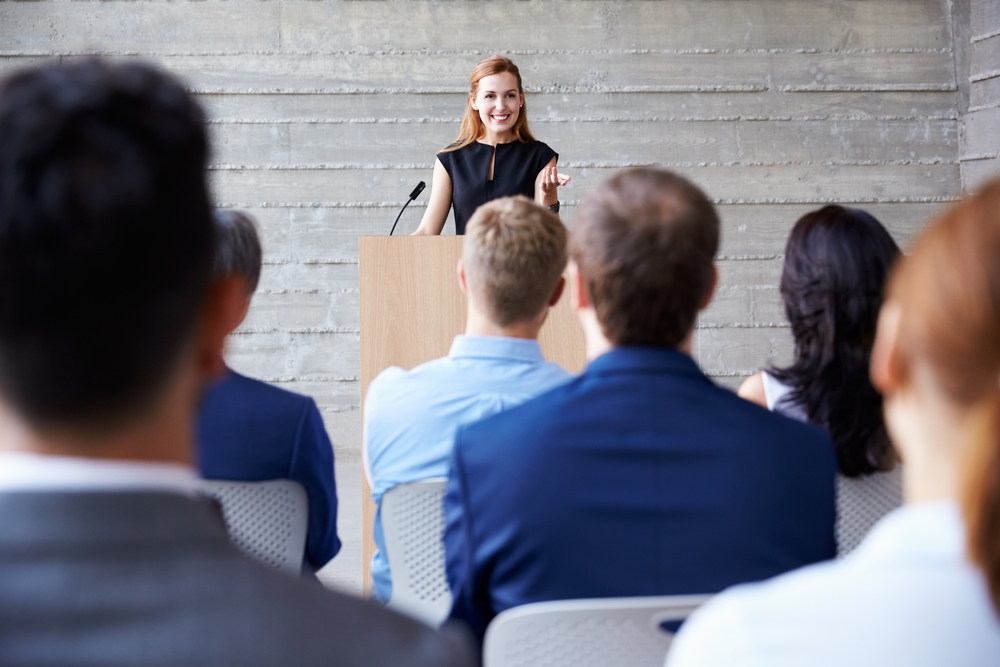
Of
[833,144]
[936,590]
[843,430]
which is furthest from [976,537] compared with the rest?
[833,144]

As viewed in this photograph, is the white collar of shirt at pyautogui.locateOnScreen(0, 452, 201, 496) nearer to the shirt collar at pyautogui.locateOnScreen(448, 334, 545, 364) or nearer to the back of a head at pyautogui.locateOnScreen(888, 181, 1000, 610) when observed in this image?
the back of a head at pyautogui.locateOnScreen(888, 181, 1000, 610)

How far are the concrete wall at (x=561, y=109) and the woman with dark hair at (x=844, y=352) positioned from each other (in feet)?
10.5

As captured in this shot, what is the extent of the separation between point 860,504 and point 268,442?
0.98 m

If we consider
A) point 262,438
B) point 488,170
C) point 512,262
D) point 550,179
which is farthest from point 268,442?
point 488,170

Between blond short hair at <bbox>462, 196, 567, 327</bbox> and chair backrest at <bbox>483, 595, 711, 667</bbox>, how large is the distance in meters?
0.72

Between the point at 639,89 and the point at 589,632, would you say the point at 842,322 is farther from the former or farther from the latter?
the point at 639,89

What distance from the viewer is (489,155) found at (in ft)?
10.7

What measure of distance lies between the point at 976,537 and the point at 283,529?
3.66 ft

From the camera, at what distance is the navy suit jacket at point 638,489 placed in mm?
1006

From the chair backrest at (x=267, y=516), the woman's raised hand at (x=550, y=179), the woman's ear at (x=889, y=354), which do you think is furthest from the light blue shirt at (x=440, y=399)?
the woman's raised hand at (x=550, y=179)

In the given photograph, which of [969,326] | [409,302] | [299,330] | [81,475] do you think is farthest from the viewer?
[299,330]

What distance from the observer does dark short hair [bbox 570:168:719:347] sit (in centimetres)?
112

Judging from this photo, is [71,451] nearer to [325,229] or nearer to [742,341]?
[325,229]

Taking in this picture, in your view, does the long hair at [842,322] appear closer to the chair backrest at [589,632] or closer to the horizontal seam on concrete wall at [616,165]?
the chair backrest at [589,632]
